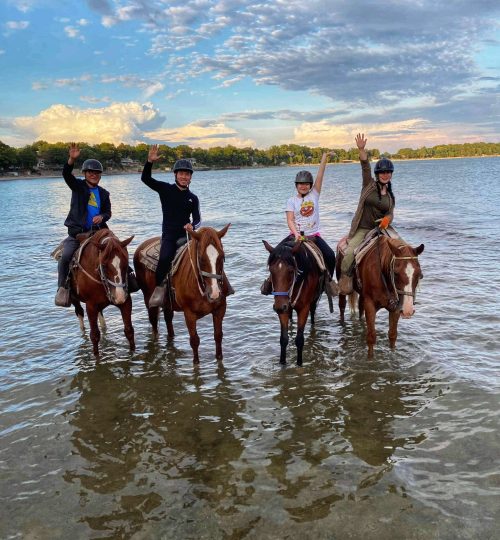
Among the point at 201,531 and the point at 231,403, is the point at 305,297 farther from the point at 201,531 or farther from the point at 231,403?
the point at 201,531

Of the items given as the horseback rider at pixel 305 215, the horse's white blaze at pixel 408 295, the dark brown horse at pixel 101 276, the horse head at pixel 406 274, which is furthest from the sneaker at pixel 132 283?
the horse's white blaze at pixel 408 295

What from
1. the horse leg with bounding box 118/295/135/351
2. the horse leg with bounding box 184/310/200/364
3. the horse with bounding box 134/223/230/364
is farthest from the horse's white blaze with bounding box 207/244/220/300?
the horse leg with bounding box 118/295/135/351

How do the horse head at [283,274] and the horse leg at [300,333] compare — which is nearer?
the horse head at [283,274]

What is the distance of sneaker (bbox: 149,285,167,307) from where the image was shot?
27.9ft

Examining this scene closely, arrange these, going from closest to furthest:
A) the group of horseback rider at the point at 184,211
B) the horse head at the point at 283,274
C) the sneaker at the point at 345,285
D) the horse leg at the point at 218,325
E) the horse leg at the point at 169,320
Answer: the horse head at the point at 283,274 → the horse leg at the point at 218,325 → the group of horseback rider at the point at 184,211 → the sneaker at the point at 345,285 → the horse leg at the point at 169,320

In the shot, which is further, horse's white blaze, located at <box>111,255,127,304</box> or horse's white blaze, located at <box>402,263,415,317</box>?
horse's white blaze, located at <box>111,255,127,304</box>

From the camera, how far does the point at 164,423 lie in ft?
20.9

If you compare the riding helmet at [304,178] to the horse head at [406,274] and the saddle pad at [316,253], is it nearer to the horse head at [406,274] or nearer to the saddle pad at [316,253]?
the saddle pad at [316,253]

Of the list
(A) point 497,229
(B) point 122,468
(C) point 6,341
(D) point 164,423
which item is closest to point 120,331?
(C) point 6,341

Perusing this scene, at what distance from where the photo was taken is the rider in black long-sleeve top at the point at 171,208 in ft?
27.0

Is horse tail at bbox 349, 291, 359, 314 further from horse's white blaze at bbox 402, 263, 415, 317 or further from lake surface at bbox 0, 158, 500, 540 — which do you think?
horse's white blaze at bbox 402, 263, 415, 317

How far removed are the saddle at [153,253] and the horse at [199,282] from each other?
0.08 metres

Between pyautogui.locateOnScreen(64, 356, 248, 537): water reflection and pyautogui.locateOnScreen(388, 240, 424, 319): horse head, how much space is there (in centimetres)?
323

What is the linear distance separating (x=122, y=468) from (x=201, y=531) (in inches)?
59.5
